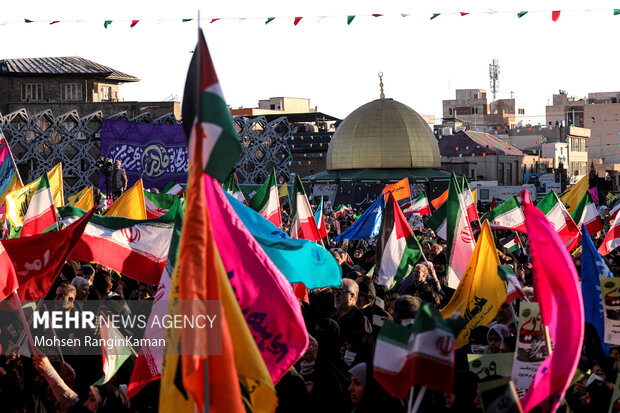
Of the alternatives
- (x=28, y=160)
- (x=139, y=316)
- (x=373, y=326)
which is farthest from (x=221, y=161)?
(x=28, y=160)

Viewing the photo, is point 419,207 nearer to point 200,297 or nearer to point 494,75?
point 200,297

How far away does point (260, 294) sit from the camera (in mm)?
5316

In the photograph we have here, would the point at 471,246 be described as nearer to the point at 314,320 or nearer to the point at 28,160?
the point at 314,320

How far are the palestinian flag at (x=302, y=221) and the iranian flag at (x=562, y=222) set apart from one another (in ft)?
9.39

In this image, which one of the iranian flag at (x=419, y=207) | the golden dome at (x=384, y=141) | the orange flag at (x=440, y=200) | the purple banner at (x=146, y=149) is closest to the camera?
the iranian flag at (x=419, y=207)

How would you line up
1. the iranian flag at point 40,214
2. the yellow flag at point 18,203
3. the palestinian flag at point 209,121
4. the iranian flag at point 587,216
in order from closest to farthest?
1. the palestinian flag at point 209,121
2. the iranian flag at point 40,214
3. the yellow flag at point 18,203
4. the iranian flag at point 587,216

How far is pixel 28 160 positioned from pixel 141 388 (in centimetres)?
3918

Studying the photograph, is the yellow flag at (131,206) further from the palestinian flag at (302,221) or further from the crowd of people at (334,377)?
the crowd of people at (334,377)

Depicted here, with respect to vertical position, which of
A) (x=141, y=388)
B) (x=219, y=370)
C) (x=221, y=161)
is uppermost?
(x=221, y=161)

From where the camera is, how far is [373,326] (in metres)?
7.45

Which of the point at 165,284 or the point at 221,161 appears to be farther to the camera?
the point at 165,284

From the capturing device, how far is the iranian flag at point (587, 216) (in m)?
14.3

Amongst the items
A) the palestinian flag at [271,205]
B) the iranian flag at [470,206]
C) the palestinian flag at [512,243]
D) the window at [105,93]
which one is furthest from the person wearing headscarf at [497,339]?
the window at [105,93]

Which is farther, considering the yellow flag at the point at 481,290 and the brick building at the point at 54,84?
the brick building at the point at 54,84
